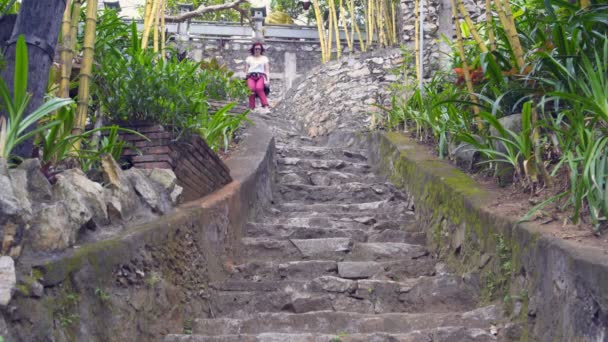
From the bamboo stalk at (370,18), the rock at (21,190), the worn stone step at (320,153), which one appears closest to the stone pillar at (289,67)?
the bamboo stalk at (370,18)

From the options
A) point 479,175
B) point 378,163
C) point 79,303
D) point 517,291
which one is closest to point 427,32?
point 378,163

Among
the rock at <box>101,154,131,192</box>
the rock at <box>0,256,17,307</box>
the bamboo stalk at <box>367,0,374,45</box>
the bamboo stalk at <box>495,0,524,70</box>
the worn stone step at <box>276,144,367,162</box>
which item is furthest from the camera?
the bamboo stalk at <box>367,0,374,45</box>

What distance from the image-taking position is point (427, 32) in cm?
835

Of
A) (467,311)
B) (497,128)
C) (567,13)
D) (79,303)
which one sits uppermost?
(567,13)

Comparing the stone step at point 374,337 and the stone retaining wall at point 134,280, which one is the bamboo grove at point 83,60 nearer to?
the stone retaining wall at point 134,280

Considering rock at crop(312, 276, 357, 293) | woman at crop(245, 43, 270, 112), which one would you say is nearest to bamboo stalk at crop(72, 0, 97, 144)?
rock at crop(312, 276, 357, 293)

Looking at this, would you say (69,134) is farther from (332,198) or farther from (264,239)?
(332,198)

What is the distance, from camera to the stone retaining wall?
192 centimetres

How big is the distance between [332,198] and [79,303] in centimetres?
318

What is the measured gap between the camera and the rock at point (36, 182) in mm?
2293

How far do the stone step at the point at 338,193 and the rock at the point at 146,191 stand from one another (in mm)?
2199

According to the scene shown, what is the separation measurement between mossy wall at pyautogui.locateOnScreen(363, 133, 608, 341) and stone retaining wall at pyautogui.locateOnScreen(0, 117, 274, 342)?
118 cm

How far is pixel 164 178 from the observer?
327 cm

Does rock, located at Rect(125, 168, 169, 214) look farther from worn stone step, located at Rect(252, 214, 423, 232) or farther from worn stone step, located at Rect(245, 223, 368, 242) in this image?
worn stone step, located at Rect(252, 214, 423, 232)
